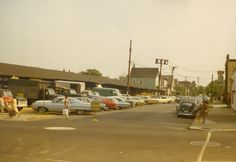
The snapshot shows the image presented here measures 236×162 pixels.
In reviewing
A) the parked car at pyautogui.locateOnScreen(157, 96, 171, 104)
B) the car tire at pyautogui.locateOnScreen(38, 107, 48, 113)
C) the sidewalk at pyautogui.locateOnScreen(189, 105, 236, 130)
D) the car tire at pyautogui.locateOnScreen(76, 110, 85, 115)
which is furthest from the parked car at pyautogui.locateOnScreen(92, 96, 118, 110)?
the parked car at pyautogui.locateOnScreen(157, 96, 171, 104)

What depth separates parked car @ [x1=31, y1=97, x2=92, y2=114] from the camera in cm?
3312

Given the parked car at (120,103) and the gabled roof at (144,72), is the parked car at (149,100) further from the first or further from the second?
the gabled roof at (144,72)

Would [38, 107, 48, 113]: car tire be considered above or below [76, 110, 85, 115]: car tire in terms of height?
above

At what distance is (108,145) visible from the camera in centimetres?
1557

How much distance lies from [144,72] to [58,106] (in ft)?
302

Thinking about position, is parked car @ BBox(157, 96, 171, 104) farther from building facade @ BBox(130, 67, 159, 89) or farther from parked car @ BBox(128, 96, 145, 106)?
building facade @ BBox(130, 67, 159, 89)

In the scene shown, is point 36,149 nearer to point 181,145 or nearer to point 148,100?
point 181,145

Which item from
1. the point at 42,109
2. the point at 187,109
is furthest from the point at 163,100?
the point at 42,109

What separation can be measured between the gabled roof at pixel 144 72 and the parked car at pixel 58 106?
286ft

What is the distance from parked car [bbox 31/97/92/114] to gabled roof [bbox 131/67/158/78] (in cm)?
8714

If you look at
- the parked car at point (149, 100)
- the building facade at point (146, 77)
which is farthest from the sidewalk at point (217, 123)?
the building facade at point (146, 77)

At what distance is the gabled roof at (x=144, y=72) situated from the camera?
122 m

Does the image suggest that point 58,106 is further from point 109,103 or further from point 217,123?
point 217,123

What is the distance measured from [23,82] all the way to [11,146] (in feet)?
86.1
